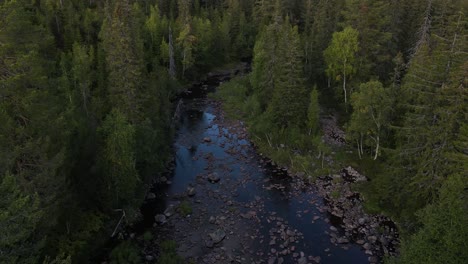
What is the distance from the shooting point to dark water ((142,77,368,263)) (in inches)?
1169

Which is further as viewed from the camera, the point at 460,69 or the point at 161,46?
the point at 161,46

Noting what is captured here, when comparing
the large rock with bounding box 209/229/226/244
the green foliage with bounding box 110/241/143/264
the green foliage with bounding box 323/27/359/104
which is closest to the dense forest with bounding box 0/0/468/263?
the green foliage with bounding box 323/27/359/104

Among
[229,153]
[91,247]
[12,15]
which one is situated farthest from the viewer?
[229,153]

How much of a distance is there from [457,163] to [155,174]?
26906 millimetres

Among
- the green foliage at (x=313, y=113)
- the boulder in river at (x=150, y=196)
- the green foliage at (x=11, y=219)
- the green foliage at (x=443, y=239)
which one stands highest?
the green foliage at (x=11, y=219)

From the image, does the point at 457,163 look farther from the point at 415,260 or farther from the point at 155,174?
the point at 155,174

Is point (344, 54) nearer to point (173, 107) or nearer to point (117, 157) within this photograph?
point (173, 107)

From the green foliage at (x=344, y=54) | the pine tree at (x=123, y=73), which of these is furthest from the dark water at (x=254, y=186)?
the green foliage at (x=344, y=54)

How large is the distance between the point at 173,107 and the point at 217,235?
100 ft

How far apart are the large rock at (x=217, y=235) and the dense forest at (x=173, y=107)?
7065 millimetres

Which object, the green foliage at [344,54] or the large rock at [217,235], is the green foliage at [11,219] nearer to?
the large rock at [217,235]

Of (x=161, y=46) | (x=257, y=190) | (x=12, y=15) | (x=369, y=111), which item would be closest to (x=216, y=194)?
(x=257, y=190)

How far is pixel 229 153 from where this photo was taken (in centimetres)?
4456

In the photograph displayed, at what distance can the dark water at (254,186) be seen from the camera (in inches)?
1169
